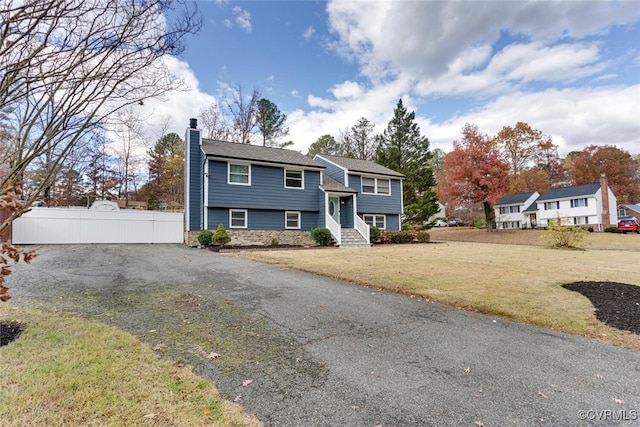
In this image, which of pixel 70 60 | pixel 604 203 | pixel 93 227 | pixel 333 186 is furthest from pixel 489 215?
pixel 70 60

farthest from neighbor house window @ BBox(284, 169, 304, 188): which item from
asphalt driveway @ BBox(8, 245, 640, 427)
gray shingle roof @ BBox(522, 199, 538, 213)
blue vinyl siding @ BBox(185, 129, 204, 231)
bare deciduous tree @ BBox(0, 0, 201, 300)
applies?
gray shingle roof @ BBox(522, 199, 538, 213)

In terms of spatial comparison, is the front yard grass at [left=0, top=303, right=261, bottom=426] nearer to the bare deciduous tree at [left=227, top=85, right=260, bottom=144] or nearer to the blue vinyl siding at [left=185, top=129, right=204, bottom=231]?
the blue vinyl siding at [left=185, top=129, right=204, bottom=231]

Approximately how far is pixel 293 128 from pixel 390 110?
36.2 feet

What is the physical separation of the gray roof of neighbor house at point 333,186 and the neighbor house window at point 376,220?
9.24 feet

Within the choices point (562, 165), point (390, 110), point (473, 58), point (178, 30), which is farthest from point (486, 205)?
point (178, 30)

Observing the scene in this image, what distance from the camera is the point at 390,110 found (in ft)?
109

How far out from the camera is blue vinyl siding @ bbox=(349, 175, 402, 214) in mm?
23078

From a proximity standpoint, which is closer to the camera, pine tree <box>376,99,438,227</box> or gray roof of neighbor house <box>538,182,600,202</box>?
pine tree <box>376,99,438,227</box>

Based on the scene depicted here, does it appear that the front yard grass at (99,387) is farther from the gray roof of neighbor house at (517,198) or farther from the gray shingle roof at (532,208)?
the gray roof of neighbor house at (517,198)

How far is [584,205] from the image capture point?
37812mm

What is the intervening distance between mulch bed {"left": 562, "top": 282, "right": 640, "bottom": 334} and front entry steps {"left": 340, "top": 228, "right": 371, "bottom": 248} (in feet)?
39.7

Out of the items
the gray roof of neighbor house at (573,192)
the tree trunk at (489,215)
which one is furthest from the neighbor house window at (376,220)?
the gray roof of neighbor house at (573,192)

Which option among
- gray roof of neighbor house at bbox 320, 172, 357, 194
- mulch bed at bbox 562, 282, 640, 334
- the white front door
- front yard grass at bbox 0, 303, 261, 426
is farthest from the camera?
the white front door

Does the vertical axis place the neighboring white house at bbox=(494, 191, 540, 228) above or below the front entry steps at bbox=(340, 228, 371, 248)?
above
